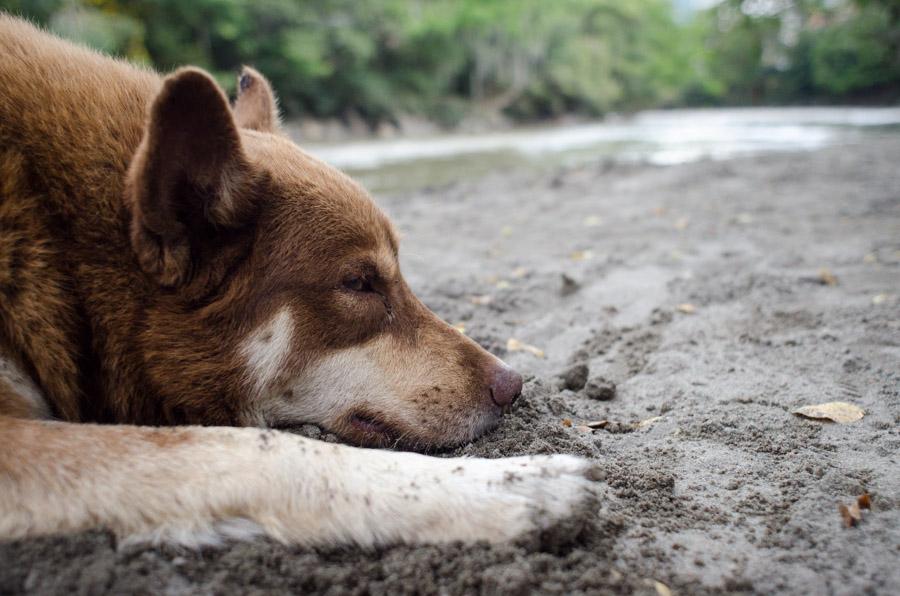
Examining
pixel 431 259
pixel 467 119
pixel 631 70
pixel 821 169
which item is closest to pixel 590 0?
pixel 631 70

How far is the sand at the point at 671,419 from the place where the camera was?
1681mm

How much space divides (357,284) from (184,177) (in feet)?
2.38

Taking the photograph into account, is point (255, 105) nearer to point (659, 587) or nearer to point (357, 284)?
point (357, 284)

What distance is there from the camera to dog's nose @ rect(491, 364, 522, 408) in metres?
2.53

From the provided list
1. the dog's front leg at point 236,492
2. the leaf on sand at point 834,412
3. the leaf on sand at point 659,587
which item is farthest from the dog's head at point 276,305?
the leaf on sand at point 834,412

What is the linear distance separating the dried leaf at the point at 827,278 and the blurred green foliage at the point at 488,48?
971 cm

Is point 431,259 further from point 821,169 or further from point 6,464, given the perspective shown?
point 821,169

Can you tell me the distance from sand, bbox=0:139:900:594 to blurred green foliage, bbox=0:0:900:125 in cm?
825

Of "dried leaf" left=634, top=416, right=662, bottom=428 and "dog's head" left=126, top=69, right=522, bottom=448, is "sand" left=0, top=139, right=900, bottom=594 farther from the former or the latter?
"dog's head" left=126, top=69, right=522, bottom=448

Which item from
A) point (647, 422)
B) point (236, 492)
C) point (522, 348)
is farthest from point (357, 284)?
point (522, 348)

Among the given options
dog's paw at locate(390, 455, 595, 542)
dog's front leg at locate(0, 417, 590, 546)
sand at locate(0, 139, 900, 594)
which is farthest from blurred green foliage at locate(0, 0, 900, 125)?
dog's paw at locate(390, 455, 595, 542)

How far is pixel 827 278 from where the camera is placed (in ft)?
15.0

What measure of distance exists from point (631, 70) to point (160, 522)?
259ft

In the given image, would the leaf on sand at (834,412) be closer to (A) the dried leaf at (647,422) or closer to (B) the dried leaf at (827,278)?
(A) the dried leaf at (647,422)
